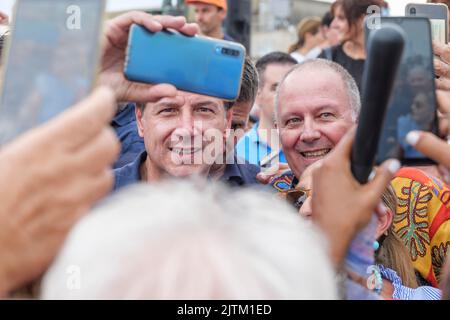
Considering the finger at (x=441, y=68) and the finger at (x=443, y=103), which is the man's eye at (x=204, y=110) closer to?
the finger at (x=441, y=68)

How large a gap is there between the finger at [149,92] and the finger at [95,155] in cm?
67

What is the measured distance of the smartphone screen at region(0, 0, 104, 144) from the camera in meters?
1.42

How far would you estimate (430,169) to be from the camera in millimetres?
3514

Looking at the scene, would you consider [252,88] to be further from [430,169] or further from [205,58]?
[205,58]

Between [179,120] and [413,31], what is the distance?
48.6 inches

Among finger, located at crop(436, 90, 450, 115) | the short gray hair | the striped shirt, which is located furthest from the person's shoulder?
finger, located at crop(436, 90, 450, 115)

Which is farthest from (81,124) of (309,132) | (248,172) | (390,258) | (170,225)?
(248,172)

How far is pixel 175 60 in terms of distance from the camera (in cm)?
196

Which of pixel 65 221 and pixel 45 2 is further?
pixel 45 2

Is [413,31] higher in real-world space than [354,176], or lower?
higher

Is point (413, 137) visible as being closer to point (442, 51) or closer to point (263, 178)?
point (442, 51)

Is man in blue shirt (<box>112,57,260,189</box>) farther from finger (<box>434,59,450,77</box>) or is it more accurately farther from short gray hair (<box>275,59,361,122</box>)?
finger (<box>434,59,450,77</box>)

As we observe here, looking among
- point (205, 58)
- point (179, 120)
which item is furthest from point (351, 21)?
point (205, 58)

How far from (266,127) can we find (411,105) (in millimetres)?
3040
